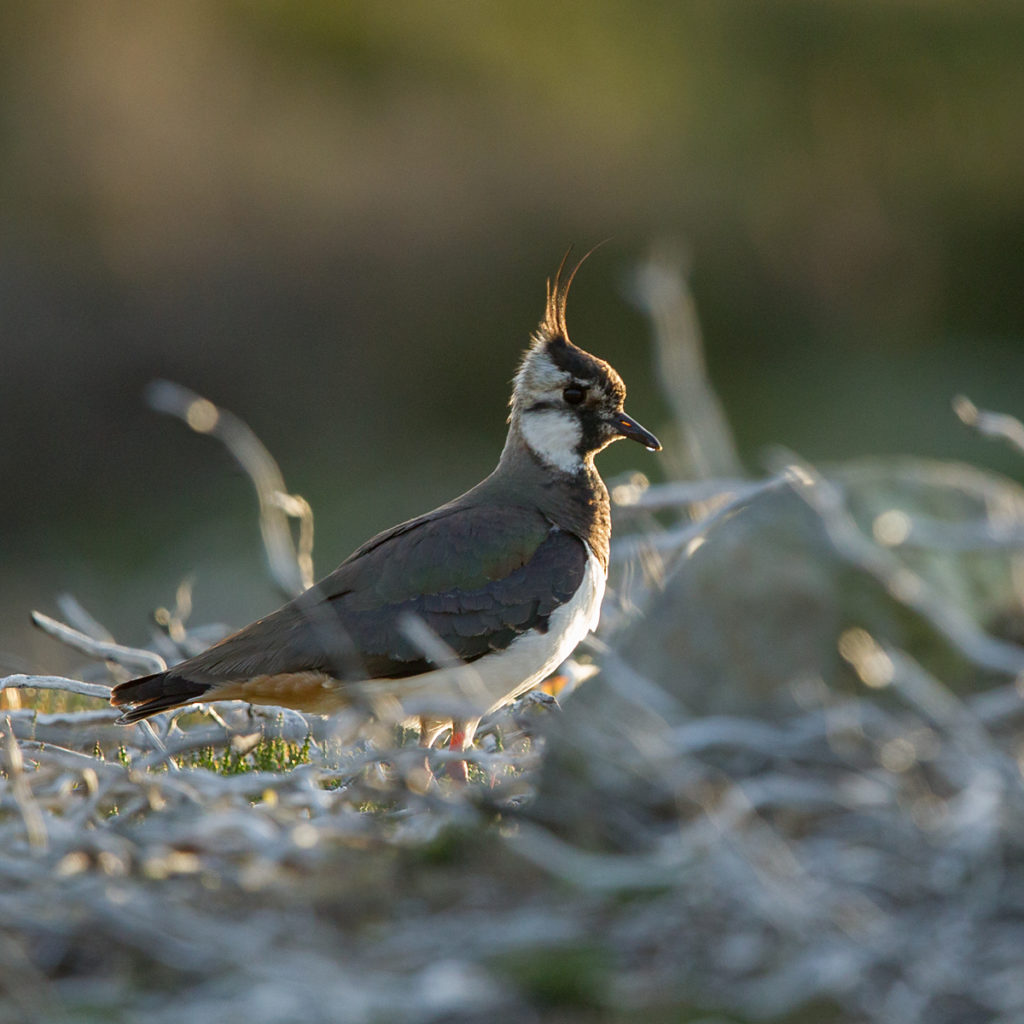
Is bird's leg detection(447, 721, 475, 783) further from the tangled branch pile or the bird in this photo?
the tangled branch pile

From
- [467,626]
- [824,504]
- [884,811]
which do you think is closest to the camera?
[884,811]

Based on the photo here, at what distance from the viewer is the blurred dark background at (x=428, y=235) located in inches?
607

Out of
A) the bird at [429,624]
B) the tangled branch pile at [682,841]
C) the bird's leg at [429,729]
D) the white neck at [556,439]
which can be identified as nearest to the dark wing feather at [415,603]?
the bird at [429,624]

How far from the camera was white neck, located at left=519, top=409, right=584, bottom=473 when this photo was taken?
19.3 feet

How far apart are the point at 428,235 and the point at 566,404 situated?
11.3m

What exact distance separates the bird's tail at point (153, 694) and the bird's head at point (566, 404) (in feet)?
5.75

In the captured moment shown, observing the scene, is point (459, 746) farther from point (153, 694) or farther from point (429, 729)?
point (153, 694)

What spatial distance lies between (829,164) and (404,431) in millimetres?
7028

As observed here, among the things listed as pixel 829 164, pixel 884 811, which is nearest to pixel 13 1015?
pixel 884 811

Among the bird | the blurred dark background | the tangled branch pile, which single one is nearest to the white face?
the bird

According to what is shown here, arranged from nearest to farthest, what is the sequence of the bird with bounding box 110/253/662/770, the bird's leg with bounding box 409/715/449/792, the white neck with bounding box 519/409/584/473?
the bird with bounding box 110/253/662/770
the bird's leg with bounding box 409/715/449/792
the white neck with bounding box 519/409/584/473

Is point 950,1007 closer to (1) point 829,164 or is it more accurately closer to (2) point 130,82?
(2) point 130,82

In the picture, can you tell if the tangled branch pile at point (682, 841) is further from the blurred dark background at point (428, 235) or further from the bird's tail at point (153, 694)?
the blurred dark background at point (428, 235)

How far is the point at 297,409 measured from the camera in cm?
1636
